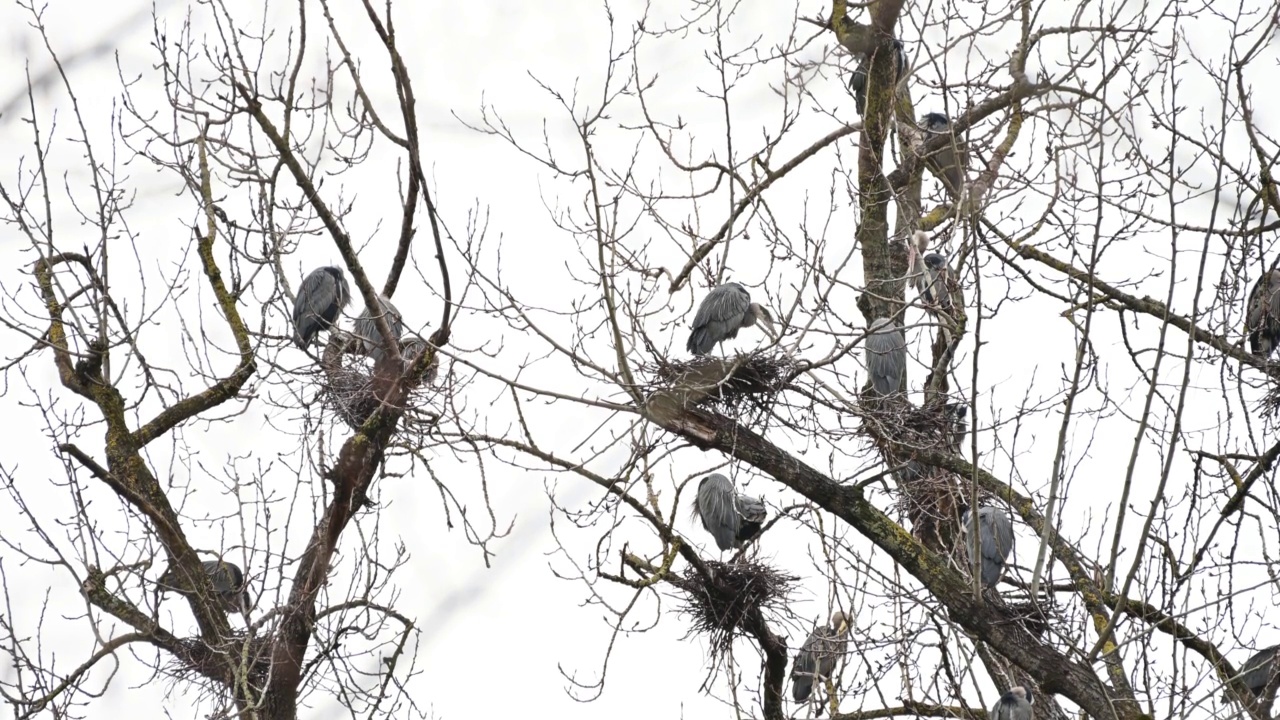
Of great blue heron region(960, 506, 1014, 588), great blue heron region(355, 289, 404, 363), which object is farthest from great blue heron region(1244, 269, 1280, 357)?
great blue heron region(355, 289, 404, 363)

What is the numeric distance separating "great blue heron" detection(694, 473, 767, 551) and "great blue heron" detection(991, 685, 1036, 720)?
1760 mm

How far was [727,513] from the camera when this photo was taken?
7457mm

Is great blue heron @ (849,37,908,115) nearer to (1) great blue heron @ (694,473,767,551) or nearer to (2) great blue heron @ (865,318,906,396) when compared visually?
(2) great blue heron @ (865,318,906,396)

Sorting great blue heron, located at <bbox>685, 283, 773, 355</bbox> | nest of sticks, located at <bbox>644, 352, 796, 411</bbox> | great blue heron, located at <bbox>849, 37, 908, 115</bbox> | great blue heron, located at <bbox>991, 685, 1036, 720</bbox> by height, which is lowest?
great blue heron, located at <bbox>991, 685, 1036, 720</bbox>

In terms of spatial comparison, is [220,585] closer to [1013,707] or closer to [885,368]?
[885,368]

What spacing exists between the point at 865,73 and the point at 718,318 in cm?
289

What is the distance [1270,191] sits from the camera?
6.48 m

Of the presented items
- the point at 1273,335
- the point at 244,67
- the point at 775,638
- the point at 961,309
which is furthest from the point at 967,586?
the point at 1273,335

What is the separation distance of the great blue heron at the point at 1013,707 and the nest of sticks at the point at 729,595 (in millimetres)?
1242

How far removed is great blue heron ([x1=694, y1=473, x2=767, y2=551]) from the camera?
7.45 meters

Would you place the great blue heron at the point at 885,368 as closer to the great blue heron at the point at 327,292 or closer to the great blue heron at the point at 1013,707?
the great blue heron at the point at 1013,707

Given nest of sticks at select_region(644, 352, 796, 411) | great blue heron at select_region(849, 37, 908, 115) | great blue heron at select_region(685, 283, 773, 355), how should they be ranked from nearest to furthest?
nest of sticks at select_region(644, 352, 796, 411) < great blue heron at select_region(685, 283, 773, 355) < great blue heron at select_region(849, 37, 908, 115)

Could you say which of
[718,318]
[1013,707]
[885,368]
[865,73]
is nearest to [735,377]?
[718,318]

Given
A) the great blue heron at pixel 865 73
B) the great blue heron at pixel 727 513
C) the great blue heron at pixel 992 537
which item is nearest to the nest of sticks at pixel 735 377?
the great blue heron at pixel 727 513
